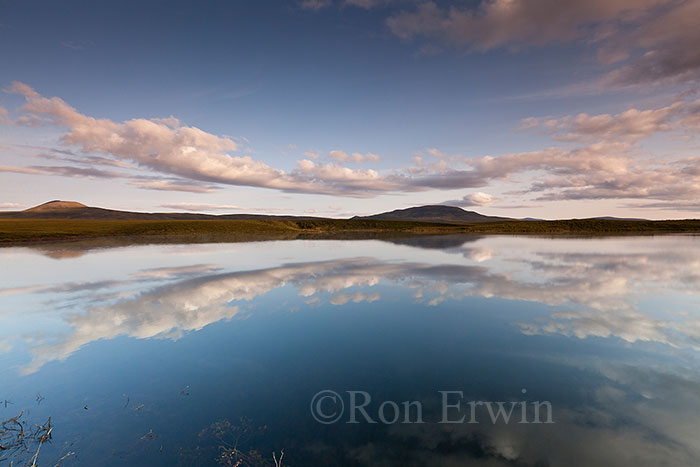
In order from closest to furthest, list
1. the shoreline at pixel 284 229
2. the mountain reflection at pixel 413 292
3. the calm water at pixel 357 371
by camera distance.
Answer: the calm water at pixel 357 371 → the mountain reflection at pixel 413 292 → the shoreline at pixel 284 229

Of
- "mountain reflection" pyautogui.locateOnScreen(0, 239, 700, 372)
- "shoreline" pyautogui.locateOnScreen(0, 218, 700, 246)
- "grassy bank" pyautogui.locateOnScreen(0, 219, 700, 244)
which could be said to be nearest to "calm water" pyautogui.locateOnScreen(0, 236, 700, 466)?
"mountain reflection" pyautogui.locateOnScreen(0, 239, 700, 372)

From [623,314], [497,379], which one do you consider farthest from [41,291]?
[623,314]

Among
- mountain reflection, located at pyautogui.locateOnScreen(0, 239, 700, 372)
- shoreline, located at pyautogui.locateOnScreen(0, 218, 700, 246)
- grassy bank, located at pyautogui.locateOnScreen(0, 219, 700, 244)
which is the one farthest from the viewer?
grassy bank, located at pyautogui.locateOnScreen(0, 219, 700, 244)

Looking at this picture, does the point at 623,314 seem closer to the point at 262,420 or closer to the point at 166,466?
the point at 262,420

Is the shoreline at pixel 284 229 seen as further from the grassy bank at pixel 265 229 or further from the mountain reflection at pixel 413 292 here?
the mountain reflection at pixel 413 292

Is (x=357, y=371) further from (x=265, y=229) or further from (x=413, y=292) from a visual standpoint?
(x=265, y=229)

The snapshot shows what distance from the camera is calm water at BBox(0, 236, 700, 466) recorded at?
6.20 metres

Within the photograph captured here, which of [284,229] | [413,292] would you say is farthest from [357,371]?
[284,229]

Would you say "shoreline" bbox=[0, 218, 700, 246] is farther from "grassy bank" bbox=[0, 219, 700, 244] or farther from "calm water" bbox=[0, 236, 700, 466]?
"calm water" bbox=[0, 236, 700, 466]

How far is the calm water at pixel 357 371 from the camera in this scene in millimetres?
6203

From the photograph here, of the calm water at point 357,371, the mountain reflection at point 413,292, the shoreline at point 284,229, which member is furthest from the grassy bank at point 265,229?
the calm water at point 357,371

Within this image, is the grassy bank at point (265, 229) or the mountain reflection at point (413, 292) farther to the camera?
the grassy bank at point (265, 229)

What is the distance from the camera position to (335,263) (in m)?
30.0

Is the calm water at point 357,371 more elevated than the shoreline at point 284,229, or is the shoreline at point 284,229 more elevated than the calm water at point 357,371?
the shoreline at point 284,229
